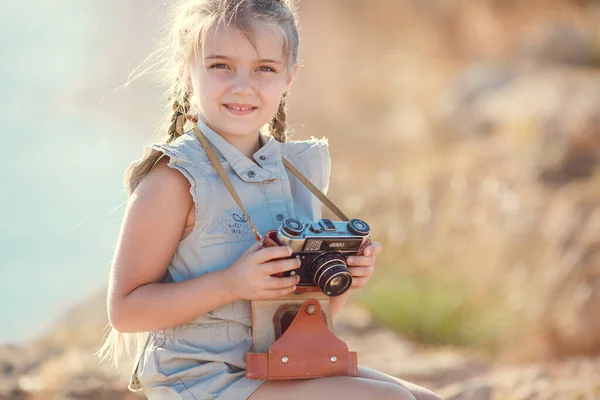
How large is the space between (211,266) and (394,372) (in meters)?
2.13

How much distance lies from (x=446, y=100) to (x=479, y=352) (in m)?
6.91

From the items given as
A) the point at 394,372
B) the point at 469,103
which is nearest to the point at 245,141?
the point at 394,372

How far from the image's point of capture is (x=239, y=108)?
96.3 inches

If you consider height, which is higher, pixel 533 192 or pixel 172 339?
pixel 533 192

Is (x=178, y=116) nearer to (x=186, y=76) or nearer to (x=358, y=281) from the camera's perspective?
(x=186, y=76)

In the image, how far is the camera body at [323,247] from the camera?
217 cm

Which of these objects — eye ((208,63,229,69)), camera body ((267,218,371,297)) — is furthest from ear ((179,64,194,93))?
camera body ((267,218,371,297))

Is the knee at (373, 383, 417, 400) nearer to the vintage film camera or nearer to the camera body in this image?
the vintage film camera

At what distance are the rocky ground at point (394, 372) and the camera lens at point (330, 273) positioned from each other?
1.68 meters

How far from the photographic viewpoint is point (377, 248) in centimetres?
239

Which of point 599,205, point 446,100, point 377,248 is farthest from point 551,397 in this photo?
point 446,100

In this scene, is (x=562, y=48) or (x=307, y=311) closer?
(x=307, y=311)

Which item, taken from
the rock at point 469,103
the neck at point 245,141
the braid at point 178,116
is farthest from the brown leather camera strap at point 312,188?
the rock at point 469,103

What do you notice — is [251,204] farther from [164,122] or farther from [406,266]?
[406,266]
